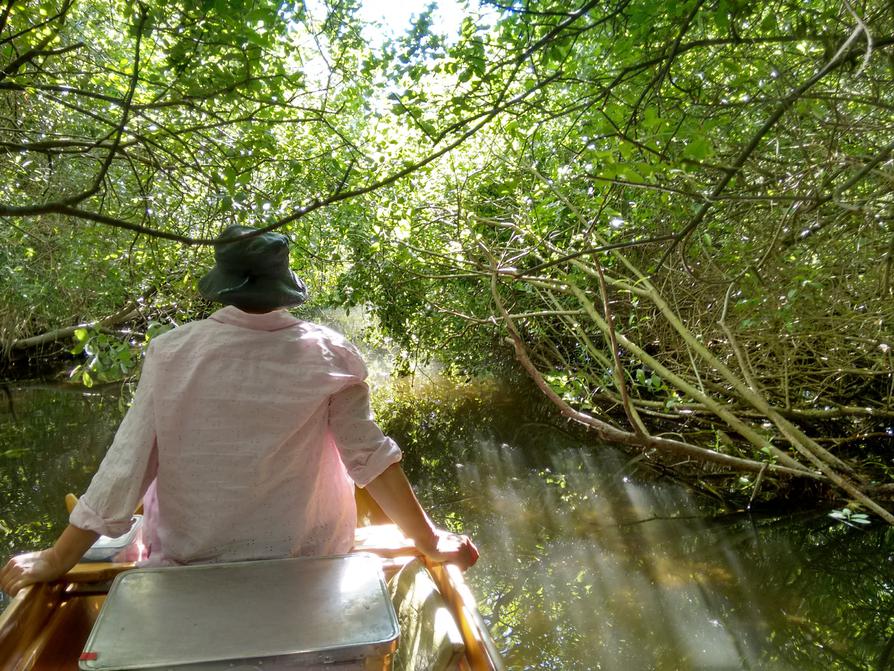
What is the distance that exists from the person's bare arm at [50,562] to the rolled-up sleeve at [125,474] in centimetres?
7

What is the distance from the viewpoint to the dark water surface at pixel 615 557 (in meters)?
3.30

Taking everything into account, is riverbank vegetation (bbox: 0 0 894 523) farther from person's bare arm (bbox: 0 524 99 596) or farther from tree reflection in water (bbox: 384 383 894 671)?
person's bare arm (bbox: 0 524 99 596)

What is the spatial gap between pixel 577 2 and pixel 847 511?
11.7 ft

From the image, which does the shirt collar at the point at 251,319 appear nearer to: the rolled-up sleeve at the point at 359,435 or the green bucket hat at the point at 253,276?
the green bucket hat at the point at 253,276

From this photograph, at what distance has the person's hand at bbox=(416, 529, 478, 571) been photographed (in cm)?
185

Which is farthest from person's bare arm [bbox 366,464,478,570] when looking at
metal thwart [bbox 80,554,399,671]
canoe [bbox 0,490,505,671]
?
metal thwart [bbox 80,554,399,671]

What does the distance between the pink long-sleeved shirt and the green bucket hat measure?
43 millimetres

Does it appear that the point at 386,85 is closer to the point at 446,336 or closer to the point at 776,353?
the point at 776,353

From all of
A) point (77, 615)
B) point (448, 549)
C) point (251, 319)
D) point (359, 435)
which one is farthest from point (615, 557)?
point (251, 319)

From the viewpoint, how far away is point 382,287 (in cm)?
634

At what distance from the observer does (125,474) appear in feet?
5.07

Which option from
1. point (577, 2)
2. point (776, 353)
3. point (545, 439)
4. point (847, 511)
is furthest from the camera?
point (545, 439)

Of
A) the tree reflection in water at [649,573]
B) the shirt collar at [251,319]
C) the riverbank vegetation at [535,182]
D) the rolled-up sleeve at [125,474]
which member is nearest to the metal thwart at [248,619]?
the rolled-up sleeve at [125,474]

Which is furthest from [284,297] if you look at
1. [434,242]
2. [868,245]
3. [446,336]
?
[446,336]
